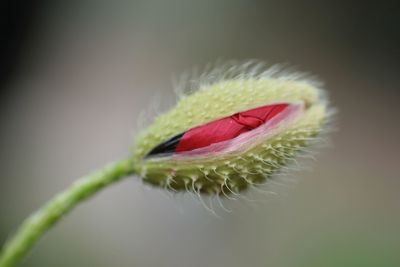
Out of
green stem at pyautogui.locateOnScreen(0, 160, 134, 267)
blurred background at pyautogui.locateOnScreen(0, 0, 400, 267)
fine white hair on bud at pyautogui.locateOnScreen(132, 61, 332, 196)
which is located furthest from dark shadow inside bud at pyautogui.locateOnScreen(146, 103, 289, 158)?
blurred background at pyautogui.locateOnScreen(0, 0, 400, 267)

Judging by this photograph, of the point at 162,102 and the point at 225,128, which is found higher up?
the point at 162,102

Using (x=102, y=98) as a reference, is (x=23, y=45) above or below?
above

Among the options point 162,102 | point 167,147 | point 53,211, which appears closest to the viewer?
point 53,211

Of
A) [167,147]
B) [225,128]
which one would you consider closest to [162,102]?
[167,147]

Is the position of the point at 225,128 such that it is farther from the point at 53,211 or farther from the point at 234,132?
the point at 53,211

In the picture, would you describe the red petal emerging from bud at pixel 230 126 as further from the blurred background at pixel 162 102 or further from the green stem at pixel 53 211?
the blurred background at pixel 162 102

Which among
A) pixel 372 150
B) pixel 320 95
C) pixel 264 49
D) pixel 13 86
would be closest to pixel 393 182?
pixel 372 150

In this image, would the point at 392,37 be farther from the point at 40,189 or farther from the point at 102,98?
the point at 40,189
